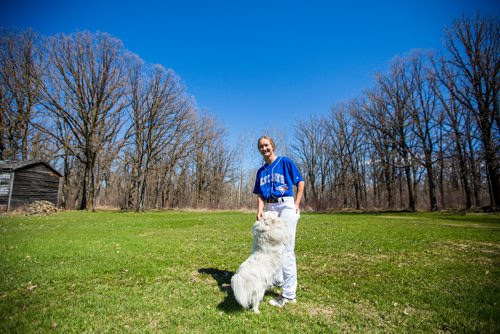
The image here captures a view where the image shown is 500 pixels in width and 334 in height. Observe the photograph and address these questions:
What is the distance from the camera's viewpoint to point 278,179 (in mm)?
4141

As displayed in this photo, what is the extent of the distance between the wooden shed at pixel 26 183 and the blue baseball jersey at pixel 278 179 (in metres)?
30.5

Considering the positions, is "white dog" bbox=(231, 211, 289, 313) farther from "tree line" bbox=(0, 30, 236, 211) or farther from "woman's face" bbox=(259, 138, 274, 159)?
"tree line" bbox=(0, 30, 236, 211)

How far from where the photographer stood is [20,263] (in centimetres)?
577

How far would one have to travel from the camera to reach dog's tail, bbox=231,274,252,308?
11.1ft

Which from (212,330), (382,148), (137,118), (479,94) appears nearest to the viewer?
(212,330)

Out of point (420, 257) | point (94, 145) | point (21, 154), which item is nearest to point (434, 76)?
point (420, 257)

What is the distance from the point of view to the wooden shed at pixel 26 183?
23.5 meters

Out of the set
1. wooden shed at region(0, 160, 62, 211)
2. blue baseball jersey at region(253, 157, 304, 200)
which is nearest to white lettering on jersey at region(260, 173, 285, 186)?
blue baseball jersey at region(253, 157, 304, 200)

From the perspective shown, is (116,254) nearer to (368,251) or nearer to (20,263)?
(20,263)

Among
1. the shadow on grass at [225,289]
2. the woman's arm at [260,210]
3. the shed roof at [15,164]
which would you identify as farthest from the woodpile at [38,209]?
the woman's arm at [260,210]

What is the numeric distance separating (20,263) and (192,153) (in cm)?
3360

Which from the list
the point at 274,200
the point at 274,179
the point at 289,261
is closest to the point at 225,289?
the point at 289,261

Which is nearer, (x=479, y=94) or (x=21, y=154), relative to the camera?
(x=479, y=94)

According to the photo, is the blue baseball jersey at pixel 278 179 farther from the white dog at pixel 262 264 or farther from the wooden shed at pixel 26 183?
the wooden shed at pixel 26 183
